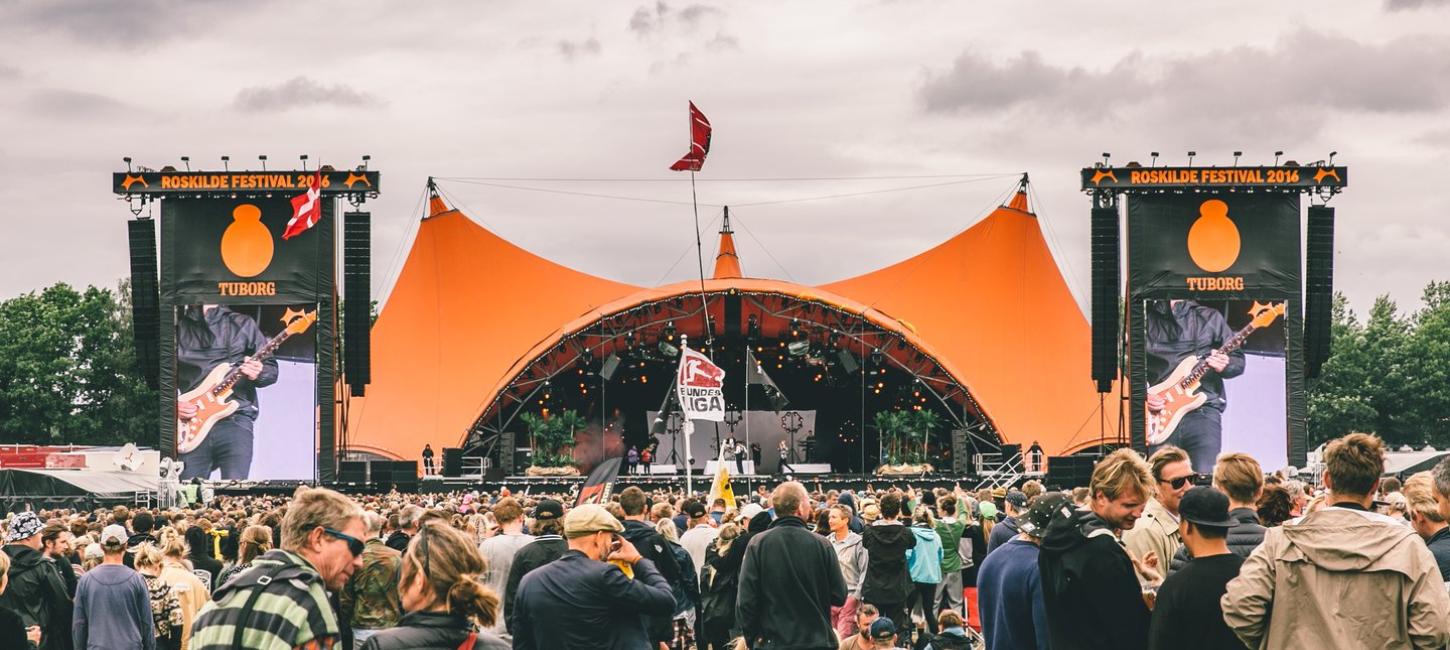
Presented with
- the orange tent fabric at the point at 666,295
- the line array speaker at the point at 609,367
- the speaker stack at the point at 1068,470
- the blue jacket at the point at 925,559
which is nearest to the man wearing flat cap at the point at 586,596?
the blue jacket at the point at 925,559

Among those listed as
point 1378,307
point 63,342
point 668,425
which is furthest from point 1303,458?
point 63,342

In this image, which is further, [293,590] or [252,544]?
[252,544]

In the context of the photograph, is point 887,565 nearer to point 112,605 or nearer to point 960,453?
point 112,605

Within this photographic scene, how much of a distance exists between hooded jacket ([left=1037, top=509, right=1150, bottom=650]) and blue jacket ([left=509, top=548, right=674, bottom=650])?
1.62 m

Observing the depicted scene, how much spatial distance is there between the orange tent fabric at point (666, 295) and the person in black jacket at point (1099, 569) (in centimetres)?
2942

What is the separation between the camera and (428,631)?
15.1 ft

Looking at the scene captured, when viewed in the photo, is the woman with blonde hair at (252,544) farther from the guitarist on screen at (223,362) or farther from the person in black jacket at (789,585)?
the guitarist on screen at (223,362)

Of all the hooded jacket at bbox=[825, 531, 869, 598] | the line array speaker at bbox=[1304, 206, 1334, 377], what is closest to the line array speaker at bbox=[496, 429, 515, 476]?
the line array speaker at bbox=[1304, 206, 1334, 377]

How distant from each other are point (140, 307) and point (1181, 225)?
18.8 metres

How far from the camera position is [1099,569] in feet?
17.6

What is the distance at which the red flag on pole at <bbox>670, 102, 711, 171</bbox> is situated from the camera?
2884 centimetres

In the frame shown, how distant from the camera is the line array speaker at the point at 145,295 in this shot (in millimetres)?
29406

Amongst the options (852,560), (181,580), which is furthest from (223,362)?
(181,580)

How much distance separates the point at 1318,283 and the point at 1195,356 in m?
2.95
